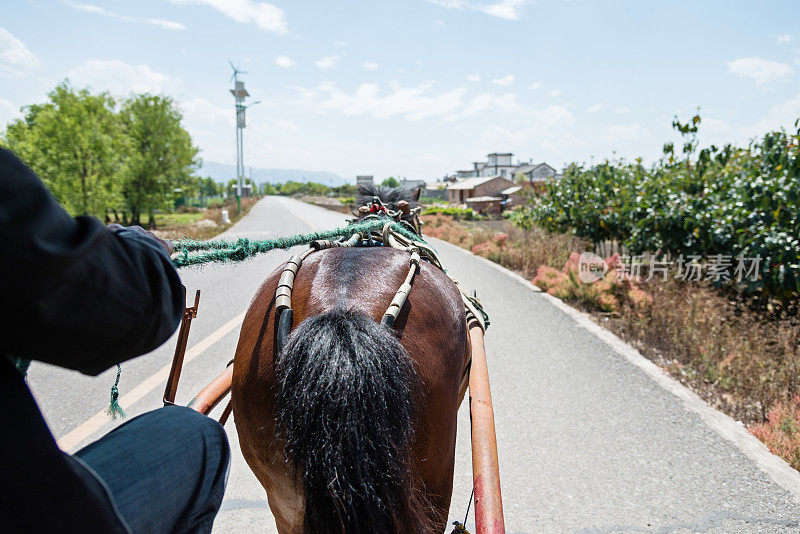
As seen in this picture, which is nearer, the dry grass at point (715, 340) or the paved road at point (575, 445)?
the paved road at point (575, 445)

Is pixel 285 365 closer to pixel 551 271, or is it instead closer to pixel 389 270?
pixel 389 270

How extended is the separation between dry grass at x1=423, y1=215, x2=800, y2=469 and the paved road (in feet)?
1.45

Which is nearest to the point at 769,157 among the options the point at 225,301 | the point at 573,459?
the point at 573,459

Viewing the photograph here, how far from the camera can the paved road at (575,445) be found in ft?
9.64

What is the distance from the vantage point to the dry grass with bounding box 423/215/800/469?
4074 mm

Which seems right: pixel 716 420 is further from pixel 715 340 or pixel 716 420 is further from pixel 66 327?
pixel 66 327

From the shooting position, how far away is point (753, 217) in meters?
6.08

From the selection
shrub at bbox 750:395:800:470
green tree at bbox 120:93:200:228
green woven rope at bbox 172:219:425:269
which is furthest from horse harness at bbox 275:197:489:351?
green tree at bbox 120:93:200:228

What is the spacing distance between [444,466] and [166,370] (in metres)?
4.02

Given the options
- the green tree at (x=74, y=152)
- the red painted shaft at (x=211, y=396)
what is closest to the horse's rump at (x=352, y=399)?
the red painted shaft at (x=211, y=396)

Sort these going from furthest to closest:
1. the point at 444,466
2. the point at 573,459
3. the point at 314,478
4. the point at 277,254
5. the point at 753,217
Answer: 1. the point at 277,254
2. the point at 753,217
3. the point at 573,459
4. the point at 444,466
5. the point at 314,478

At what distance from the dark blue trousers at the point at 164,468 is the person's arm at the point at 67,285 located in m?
0.33

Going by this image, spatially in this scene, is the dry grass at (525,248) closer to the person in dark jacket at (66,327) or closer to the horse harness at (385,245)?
the horse harness at (385,245)

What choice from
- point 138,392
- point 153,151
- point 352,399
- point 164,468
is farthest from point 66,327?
point 153,151
